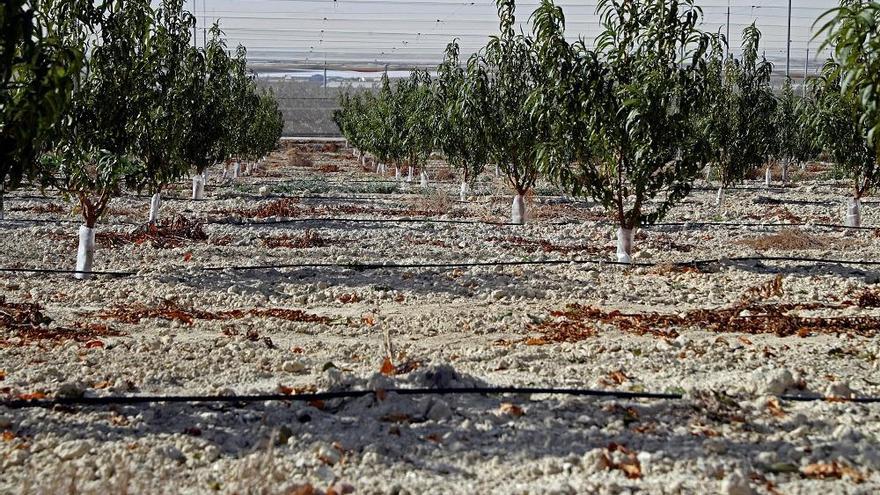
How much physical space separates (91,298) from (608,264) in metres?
5.83

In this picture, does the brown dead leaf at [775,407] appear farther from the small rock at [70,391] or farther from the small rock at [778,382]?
the small rock at [70,391]

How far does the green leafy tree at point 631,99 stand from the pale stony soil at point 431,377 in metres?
1.22

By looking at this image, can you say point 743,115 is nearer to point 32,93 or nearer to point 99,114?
point 99,114

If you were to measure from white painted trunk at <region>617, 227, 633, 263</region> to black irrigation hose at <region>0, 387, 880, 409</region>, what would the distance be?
21.9ft

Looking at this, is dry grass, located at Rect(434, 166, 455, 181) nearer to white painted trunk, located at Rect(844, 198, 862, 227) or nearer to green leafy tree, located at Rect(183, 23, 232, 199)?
green leafy tree, located at Rect(183, 23, 232, 199)

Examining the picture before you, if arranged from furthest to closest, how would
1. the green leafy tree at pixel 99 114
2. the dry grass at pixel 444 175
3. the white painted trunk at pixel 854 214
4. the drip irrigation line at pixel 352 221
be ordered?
the dry grass at pixel 444 175
the white painted trunk at pixel 854 214
the drip irrigation line at pixel 352 221
the green leafy tree at pixel 99 114

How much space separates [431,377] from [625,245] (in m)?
6.99

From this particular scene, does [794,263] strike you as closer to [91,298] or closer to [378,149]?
[91,298]

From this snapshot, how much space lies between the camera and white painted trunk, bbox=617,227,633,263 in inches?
484

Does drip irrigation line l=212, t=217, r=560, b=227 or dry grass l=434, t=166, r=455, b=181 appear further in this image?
dry grass l=434, t=166, r=455, b=181

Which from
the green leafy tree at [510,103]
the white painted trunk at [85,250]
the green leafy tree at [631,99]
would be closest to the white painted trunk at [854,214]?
the green leafy tree at [510,103]

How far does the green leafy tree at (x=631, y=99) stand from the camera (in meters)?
11.6

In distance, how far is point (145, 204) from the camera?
70.1ft

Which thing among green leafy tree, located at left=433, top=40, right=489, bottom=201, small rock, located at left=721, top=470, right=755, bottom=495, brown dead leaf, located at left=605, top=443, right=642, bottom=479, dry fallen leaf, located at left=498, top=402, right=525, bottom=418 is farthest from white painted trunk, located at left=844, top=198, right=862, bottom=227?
small rock, located at left=721, top=470, right=755, bottom=495
